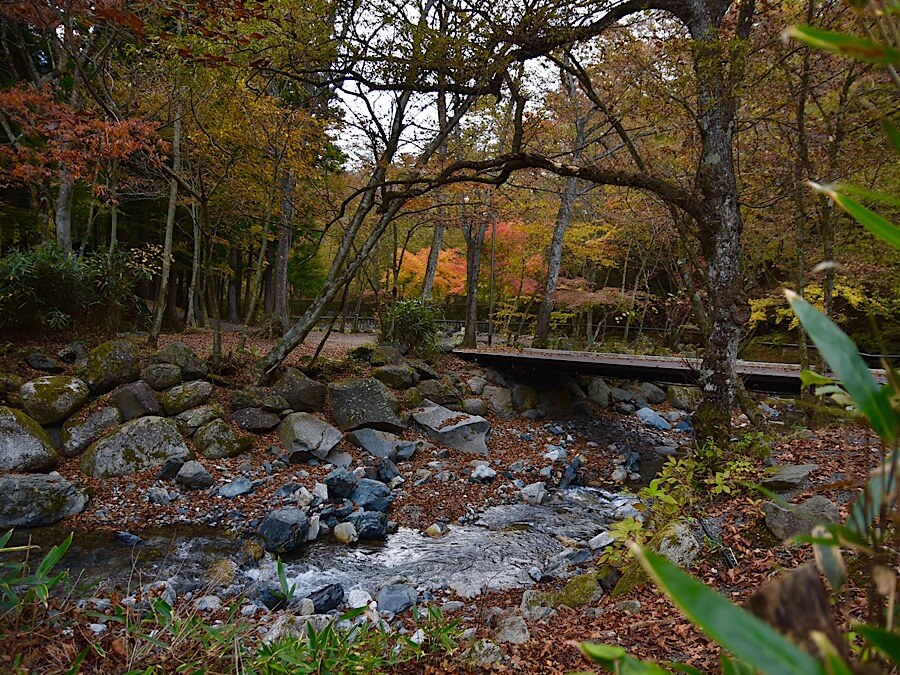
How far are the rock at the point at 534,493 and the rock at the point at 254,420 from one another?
340 centimetres

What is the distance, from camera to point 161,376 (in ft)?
21.0

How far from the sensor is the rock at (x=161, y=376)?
6.36 metres

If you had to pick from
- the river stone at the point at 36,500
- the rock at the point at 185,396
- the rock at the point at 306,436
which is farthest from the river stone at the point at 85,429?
the rock at the point at 306,436

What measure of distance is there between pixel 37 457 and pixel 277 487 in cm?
241

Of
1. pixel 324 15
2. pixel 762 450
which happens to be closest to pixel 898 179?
pixel 762 450

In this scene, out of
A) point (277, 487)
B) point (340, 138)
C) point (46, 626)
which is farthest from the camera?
point (340, 138)

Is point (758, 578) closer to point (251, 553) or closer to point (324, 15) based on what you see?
point (251, 553)

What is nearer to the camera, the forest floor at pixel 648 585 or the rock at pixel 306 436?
the forest floor at pixel 648 585

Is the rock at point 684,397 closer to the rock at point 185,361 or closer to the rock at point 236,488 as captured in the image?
the rock at point 236,488

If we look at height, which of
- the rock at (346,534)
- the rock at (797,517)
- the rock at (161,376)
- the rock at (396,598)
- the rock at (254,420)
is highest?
the rock at (797,517)

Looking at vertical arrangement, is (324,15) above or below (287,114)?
above

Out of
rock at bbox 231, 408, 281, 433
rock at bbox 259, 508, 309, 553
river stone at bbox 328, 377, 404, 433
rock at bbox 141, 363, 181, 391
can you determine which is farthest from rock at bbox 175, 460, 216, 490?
river stone at bbox 328, 377, 404, 433

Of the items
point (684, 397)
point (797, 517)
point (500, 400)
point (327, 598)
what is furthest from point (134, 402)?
point (684, 397)

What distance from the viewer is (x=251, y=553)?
4301 millimetres
